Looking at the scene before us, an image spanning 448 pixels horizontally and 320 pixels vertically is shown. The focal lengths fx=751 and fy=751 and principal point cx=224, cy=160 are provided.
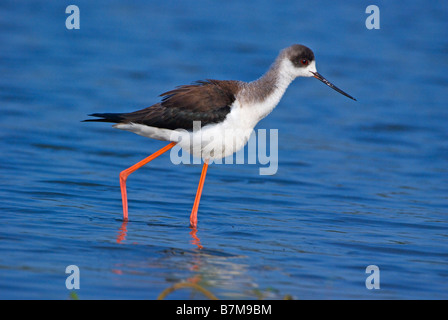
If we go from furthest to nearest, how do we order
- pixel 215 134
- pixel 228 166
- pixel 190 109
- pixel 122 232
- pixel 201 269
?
pixel 228 166, pixel 190 109, pixel 215 134, pixel 122 232, pixel 201 269

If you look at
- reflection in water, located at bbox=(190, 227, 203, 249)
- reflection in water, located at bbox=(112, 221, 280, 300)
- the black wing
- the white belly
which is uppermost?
the black wing

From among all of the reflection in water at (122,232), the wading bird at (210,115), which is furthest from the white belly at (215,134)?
the reflection in water at (122,232)

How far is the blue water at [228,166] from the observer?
669 cm

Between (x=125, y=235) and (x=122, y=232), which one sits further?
(x=122, y=232)

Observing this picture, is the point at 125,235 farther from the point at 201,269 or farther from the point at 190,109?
the point at 190,109

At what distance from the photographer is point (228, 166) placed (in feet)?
37.5

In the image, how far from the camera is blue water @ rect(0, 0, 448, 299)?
263 inches

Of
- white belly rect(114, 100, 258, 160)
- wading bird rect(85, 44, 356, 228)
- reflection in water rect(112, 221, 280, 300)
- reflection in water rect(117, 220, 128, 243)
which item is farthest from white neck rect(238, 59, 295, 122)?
reflection in water rect(117, 220, 128, 243)

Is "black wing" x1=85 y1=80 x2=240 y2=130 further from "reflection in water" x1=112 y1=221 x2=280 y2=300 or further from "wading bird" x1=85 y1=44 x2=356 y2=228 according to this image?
"reflection in water" x1=112 y1=221 x2=280 y2=300

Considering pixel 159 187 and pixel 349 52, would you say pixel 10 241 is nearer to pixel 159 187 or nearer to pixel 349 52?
pixel 159 187

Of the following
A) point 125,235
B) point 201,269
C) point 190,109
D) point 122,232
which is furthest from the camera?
point 190,109

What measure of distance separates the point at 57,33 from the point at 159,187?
34.7 ft

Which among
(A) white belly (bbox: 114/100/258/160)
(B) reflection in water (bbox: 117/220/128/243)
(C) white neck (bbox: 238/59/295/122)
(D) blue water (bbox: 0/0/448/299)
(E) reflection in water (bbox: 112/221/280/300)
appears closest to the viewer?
(E) reflection in water (bbox: 112/221/280/300)

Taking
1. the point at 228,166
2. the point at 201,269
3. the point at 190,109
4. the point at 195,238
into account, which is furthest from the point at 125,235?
→ the point at 228,166
